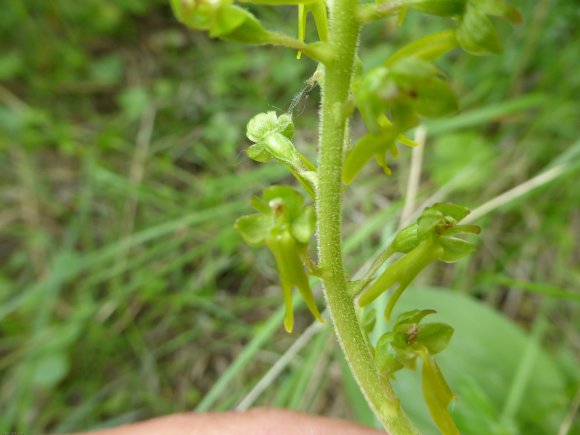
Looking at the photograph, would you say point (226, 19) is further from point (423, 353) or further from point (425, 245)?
point (423, 353)

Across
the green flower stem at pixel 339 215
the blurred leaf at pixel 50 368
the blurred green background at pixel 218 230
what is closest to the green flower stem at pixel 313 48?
the green flower stem at pixel 339 215

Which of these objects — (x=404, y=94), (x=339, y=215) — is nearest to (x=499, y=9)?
(x=404, y=94)

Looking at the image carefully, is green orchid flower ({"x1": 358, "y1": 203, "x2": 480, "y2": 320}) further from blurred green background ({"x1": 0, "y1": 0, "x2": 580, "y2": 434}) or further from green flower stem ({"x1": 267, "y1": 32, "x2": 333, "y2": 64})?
blurred green background ({"x1": 0, "y1": 0, "x2": 580, "y2": 434})

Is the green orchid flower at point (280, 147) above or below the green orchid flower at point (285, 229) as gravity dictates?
above

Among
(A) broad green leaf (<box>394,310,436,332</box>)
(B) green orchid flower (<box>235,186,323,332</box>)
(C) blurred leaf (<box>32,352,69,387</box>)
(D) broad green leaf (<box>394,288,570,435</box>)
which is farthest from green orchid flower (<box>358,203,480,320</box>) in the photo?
(C) blurred leaf (<box>32,352,69,387</box>)

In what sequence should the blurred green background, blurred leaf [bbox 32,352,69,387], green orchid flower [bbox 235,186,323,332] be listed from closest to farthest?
green orchid flower [bbox 235,186,323,332]
the blurred green background
blurred leaf [bbox 32,352,69,387]

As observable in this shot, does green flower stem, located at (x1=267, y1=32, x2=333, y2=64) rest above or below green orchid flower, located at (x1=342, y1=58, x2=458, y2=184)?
above

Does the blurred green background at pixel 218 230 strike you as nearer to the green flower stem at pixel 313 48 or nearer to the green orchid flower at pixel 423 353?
the green orchid flower at pixel 423 353
